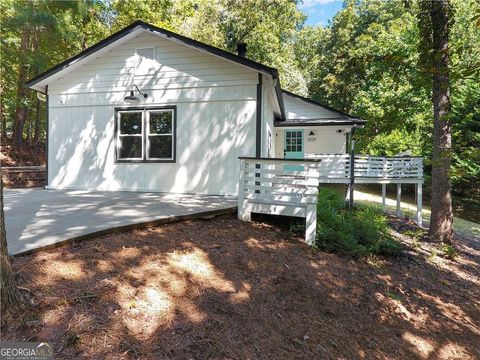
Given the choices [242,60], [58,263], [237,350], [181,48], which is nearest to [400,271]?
[237,350]

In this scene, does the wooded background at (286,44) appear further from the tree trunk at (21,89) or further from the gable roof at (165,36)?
the gable roof at (165,36)

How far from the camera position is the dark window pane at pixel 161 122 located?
8086mm

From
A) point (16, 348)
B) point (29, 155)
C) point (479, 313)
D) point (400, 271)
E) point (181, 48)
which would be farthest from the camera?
point (29, 155)

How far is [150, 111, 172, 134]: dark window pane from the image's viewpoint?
26.5 ft

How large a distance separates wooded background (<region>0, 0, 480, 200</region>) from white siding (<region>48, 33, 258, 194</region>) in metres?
3.50

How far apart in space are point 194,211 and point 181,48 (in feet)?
15.6

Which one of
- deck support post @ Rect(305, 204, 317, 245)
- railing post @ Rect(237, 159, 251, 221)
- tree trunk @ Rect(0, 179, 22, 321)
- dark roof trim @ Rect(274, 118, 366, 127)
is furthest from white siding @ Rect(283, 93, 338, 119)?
tree trunk @ Rect(0, 179, 22, 321)

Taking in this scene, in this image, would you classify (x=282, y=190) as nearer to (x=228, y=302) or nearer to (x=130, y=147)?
(x=228, y=302)

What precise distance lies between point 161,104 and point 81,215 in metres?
4.10

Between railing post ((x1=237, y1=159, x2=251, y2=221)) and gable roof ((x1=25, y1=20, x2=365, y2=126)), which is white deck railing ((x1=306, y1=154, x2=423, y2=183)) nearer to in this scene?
gable roof ((x1=25, y1=20, x2=365, y2=126))

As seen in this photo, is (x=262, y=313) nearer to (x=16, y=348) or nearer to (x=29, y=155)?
(x=16, y=348)

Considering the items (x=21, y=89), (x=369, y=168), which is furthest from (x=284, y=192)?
(x=21, y=89)

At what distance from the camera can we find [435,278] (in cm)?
522

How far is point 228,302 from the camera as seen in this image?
2.90 metres
